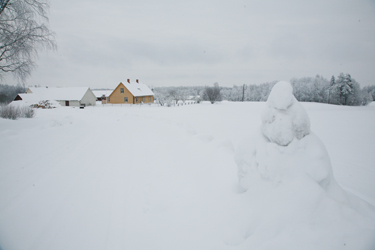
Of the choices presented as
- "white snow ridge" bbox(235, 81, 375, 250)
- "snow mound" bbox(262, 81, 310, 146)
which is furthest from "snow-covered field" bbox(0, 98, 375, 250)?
"snow mound" bbox(262, 81, 310, 146)

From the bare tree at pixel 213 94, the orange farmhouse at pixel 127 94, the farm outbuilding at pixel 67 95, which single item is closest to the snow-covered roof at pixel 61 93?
the farm outbuilding at pixel 67 95

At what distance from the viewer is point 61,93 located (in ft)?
141

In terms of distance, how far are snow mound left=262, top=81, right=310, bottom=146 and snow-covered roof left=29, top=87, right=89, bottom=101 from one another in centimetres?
4776

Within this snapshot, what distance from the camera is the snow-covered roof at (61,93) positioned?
41638 mm

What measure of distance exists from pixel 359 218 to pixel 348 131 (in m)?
13.9

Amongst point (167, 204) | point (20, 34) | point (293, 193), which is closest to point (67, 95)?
point (20, 34)

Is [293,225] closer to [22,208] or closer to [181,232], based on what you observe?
[181,232]

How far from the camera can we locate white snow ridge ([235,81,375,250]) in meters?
2.47

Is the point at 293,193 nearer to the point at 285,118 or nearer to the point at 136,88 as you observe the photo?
the point at 285,118

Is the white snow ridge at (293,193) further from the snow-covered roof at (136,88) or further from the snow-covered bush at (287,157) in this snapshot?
the snow-covered roof at (136,88)

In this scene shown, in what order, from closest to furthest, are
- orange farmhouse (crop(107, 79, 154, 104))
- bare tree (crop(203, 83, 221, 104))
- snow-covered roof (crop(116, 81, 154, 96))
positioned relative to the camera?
orange farmhouse (crop(107, 79, 154, 104)), snow-covered roof (crop(116, 81, 154, 96)), bare tree (crop(203, 83, 221, 104))

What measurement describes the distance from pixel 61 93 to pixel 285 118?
53.1m

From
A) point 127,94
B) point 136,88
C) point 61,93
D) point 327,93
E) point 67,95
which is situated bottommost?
point 67,95

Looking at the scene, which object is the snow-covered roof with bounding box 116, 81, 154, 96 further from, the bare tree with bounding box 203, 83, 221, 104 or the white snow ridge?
the white snow ridge
